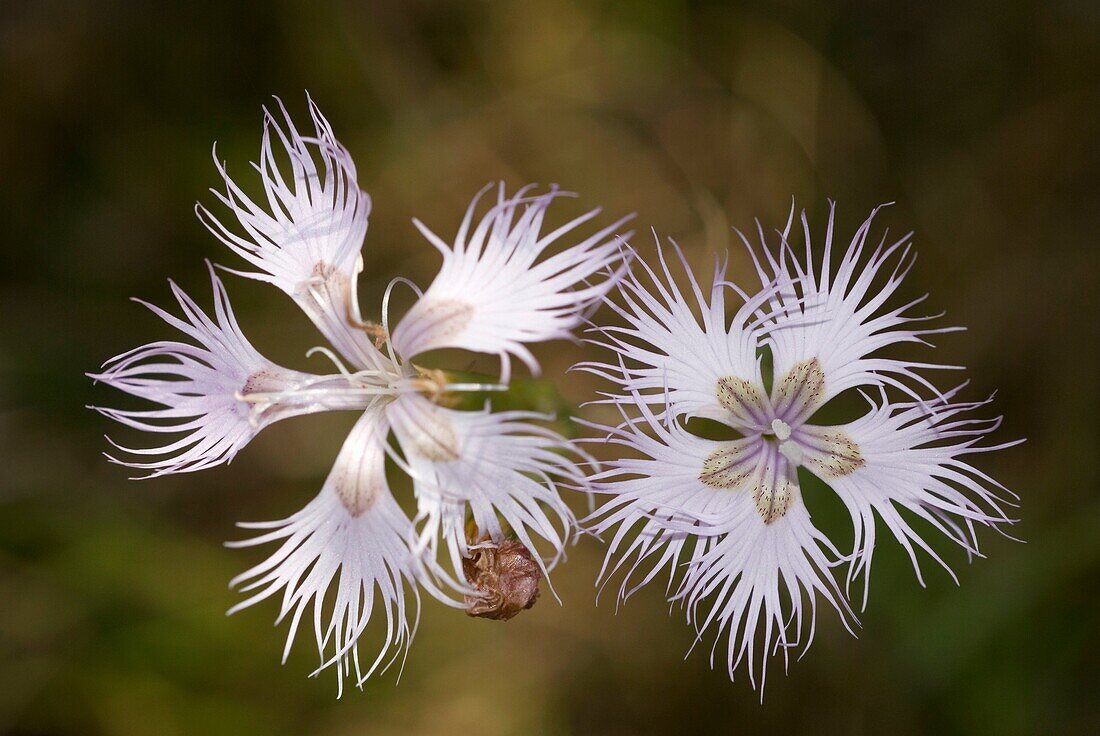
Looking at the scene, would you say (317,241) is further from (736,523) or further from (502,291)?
(736,523)

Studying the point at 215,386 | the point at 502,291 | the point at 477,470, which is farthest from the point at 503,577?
the point at 215,386

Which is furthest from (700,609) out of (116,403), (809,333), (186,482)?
(116,403)

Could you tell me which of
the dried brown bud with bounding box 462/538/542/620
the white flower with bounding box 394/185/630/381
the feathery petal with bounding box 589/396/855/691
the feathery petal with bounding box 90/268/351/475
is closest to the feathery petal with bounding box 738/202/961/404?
the feathery petal with bounding box 589/396/855/691

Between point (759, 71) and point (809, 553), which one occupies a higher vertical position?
point (759, 71)

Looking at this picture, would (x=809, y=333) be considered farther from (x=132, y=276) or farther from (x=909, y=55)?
(x=132, y=276)

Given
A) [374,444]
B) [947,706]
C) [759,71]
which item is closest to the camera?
[374,444]

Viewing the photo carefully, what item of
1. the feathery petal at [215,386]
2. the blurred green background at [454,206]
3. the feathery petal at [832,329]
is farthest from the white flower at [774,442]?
the blurred green background at [454,206]
